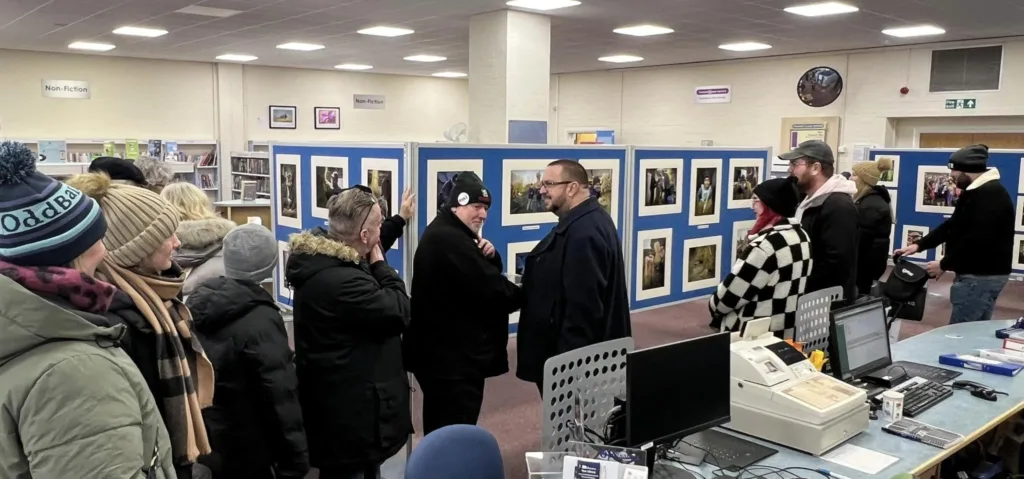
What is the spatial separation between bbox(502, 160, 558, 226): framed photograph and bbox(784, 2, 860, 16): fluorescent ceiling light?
4456mm

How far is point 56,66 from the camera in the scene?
11.5 meters

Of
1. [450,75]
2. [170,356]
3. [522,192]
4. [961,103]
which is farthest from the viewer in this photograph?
[450,75]

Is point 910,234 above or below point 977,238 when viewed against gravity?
below

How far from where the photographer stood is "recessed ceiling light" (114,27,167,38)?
902cm

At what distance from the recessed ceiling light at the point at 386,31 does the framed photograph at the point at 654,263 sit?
512 centimetres

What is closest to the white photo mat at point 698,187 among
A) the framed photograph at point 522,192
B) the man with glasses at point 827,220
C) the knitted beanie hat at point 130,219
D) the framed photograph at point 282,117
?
the framed photograph at point 522,192

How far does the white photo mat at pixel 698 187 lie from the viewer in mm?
5234

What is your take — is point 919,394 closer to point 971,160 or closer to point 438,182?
point 438,182

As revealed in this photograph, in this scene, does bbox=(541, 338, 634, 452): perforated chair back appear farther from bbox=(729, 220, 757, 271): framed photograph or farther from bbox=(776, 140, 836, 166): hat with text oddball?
bbox=(729, 220, 757, 271): framed photograph

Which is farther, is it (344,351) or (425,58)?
(425,58)

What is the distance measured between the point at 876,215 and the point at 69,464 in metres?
4.61

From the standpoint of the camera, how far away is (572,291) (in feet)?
9.17

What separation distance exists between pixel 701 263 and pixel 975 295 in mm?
1723

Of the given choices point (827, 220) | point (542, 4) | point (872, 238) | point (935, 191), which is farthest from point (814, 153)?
point (935, 191)
